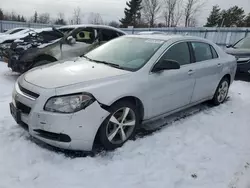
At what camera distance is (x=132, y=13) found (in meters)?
44.7

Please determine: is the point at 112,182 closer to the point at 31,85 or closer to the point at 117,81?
the point at 117,81

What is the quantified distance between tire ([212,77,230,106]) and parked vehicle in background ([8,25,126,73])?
12.5 feet

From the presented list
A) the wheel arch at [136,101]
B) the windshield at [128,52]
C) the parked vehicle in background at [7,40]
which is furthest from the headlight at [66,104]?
the parked vehicle in background at [7,40]

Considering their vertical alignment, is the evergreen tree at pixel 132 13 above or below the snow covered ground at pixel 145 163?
above

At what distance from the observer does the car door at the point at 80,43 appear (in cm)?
671

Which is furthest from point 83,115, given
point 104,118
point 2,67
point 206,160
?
point 2,67

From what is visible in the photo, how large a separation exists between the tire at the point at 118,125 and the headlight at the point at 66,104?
1.30 feet

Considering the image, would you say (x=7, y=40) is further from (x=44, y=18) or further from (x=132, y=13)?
(x=44, y=18)

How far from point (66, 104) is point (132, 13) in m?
44.6

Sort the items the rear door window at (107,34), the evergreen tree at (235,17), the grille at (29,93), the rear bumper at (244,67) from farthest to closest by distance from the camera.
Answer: the evergreen tree at (235,17) < the rear bumper at (244,67) < the rear door window at (107,34) < the grille at (29,93)

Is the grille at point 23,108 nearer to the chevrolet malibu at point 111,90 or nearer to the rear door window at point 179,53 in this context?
the chevrolet malibu at point 111,90

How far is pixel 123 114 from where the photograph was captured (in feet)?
10.6

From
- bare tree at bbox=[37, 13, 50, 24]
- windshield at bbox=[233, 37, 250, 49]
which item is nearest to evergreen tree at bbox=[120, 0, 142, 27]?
bare tree at bbox=[37, 13, 50, 24]

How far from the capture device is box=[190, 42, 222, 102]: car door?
4.42m
